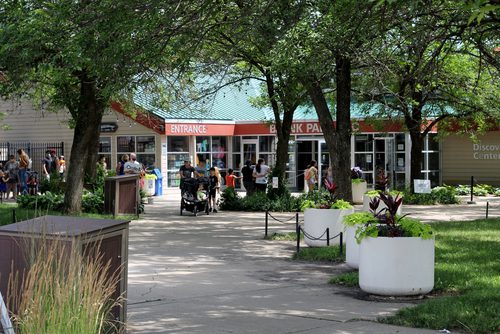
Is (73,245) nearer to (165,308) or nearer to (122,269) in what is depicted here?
(122,269)

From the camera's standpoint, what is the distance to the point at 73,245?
19.2 ft

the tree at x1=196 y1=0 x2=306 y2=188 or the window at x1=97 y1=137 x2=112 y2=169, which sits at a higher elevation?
the tree at x1=196 y1=0 x2=306 y2=188

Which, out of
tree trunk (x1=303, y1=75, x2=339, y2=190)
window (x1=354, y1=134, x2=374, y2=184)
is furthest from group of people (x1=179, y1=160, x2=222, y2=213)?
window (x1=354, y1=134, x2=374, y2=184)

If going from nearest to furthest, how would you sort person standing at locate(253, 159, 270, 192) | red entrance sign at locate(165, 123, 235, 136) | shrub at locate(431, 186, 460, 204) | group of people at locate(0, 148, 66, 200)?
person standing at locate(253, 159, 270, 192), shrub at locate(431, 186, 460, 204), group of people at locate(0, 148, 66, 200), red entrance sign at locate(165, 123, 235, 136)

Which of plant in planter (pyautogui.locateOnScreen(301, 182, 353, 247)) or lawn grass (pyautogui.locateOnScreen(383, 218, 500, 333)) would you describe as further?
plant in planter (pyautogui.locateOnScreen(301, 182, 353, 247))

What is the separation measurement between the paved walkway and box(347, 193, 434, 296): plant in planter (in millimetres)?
247

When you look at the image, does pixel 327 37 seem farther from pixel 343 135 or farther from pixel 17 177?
pixel 17 177

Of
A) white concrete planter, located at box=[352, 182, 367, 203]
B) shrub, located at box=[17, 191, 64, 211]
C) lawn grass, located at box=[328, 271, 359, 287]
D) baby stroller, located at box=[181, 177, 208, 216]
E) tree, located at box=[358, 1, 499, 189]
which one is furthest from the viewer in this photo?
white concrete planter, located at box=[352, 182, 367, 203]

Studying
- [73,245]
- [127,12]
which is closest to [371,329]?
[73,245]

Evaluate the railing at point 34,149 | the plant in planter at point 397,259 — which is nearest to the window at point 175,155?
the railing at point 34,149

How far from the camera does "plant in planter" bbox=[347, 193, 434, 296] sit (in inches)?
360

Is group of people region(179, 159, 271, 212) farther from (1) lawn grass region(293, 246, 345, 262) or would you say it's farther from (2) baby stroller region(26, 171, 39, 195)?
(1) lawn grass region(293, 246, 345, 262)

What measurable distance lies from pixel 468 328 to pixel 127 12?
329 inches

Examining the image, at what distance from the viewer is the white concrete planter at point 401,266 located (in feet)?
30.0
